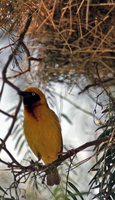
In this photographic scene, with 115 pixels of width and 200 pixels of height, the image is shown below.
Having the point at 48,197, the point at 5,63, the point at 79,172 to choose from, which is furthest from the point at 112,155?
the point at 5,63

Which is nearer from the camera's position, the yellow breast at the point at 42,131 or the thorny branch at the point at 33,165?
the thorny branch at the point at 33,165

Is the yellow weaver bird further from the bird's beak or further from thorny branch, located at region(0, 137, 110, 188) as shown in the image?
thorny branch, located at region(0, 137, 110, 188)

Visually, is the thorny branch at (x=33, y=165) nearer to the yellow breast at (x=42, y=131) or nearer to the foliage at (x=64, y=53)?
the foliage at (x=64, y=53)

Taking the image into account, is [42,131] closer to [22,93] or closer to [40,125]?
[40,125]

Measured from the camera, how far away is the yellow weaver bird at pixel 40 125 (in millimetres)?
1623

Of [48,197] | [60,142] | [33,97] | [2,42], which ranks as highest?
[2,42]

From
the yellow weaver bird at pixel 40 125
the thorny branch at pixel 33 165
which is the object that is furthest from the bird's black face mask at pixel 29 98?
the thorny branch at pixel 33 165

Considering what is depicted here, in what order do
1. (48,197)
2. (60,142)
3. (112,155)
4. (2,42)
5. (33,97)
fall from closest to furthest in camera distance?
(112,155), (48,197), (2,42), (33,97), (60,142)

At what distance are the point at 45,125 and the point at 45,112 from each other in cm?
4

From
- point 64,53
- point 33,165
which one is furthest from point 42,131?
point 33,165

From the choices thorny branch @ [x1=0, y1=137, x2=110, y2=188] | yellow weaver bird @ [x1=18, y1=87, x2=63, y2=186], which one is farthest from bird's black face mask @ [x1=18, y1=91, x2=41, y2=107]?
thorny branch @ [x1=0, y1=137, x2=110, y2=188]

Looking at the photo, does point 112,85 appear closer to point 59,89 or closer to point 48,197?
point 59,89

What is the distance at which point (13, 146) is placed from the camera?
63.9 inches

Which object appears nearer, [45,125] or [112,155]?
[112,155]
